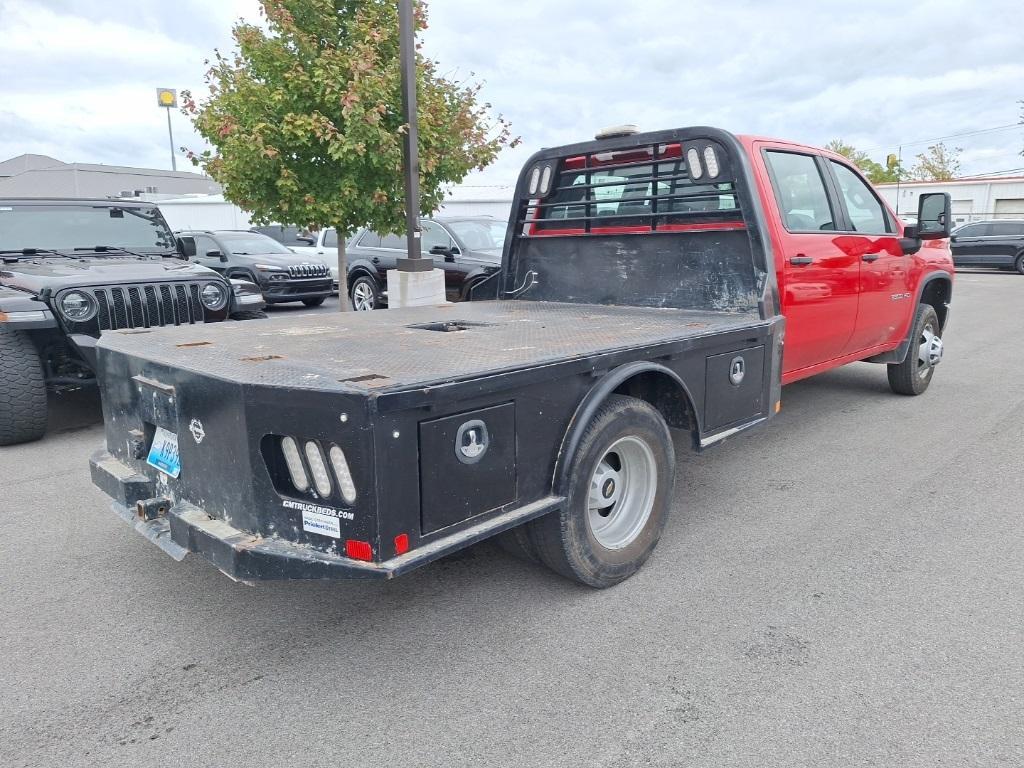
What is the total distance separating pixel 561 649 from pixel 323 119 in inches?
284

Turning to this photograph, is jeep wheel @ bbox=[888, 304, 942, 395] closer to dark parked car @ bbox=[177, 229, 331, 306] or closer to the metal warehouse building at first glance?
dark parked car @ bbox=[177, 229, 331, 306]

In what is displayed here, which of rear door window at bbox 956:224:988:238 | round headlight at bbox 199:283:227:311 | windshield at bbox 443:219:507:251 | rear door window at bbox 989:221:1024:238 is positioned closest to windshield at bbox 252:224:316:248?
windshield at bbox 443:219:507:251

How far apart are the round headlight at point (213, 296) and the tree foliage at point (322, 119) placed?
2714mm

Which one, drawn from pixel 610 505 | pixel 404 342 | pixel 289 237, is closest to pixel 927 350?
pixel 610 505

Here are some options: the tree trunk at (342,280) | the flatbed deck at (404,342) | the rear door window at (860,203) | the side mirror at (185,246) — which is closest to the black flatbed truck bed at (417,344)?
the flatbed deck at (404,342)

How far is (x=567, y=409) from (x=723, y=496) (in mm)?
1972

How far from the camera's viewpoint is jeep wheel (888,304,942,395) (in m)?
6.38

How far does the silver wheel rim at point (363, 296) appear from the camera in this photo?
13.1 m

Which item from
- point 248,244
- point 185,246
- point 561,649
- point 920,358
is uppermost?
point 248,244

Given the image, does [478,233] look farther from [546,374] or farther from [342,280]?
[546,374]

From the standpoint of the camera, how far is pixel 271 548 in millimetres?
2512

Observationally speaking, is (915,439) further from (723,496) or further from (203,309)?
(203,309)

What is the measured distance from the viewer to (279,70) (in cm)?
860

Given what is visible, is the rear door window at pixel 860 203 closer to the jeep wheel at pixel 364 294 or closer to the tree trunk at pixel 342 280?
the tree trunk at pixel 342 280
